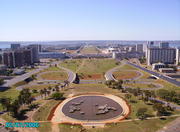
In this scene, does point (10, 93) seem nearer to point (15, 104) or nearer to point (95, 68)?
point (15, 104)

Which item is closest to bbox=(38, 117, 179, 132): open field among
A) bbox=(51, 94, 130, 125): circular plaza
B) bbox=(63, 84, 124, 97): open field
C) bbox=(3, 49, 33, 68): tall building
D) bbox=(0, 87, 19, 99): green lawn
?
bbox=(51, 94, 130, 125): circular plaza

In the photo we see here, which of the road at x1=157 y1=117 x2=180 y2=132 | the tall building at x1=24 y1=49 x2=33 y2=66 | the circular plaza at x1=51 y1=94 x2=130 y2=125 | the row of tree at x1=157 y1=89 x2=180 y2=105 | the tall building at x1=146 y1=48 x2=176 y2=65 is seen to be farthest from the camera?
the tall building at x1=24 y1=49 x2=33 y2=66

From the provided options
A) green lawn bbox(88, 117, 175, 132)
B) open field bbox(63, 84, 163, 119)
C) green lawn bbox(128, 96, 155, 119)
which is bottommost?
green lawn bbox(88, 117, 175, 132)

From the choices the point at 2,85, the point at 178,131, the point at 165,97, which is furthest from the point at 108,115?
the point at 2,85

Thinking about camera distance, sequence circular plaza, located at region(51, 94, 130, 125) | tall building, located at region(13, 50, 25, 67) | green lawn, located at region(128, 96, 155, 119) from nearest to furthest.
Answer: circular plaza, located at region(51, 94, 130, 125) < green lawn, located at region(128, 96, 155, 119) < tall building, located at region(13, 50, 25, 67)

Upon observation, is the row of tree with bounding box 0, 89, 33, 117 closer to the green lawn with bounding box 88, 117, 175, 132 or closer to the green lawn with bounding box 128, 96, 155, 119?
the green lawn with bounding box 88, 117, 175, 132

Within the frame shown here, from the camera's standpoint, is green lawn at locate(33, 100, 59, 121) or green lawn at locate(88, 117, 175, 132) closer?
green lawn at locate(88, 117, 175, 132)

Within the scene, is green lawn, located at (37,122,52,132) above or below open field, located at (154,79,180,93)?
below
